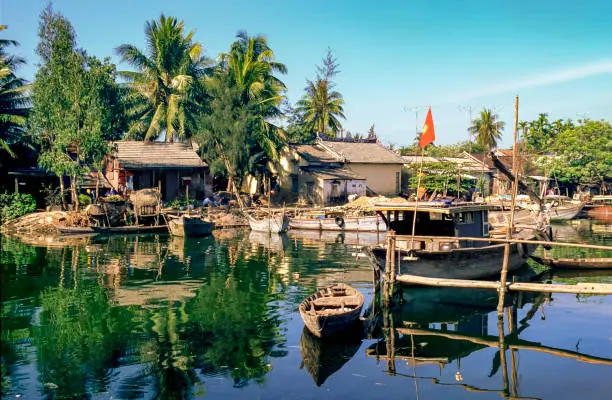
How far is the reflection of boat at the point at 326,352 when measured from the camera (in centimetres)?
1069

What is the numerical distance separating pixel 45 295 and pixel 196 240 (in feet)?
44.1

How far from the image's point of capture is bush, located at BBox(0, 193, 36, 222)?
33.3 metres

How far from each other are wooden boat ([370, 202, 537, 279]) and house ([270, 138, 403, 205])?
22.1m

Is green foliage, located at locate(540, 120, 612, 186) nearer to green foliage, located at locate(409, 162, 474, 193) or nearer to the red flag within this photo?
green foliage, located at locate(409, 162, 474, 193)

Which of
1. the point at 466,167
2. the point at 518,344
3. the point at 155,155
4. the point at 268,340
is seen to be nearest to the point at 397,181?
the point at 466,167

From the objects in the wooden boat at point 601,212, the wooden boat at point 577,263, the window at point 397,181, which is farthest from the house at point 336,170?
the wooden boat at point 577,263

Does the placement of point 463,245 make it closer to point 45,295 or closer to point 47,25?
point 45,295

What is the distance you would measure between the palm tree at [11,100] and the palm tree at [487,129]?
44945 mm

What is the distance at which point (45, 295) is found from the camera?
16.5 m

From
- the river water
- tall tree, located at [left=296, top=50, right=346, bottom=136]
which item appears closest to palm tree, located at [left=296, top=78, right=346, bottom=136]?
tall tree, located at [left=296, top=50, right=346, bottom=136]

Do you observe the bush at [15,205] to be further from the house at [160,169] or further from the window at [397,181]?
the window at [397,181]

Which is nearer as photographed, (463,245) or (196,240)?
(463,245)

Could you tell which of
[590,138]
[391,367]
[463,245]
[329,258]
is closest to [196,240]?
[329,258]

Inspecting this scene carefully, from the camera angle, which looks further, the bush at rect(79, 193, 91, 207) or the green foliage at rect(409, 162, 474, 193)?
the green foliage at rect(409, 162, 474, 193)
